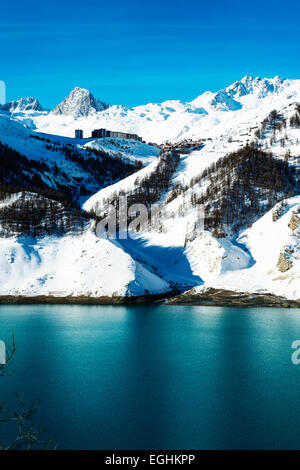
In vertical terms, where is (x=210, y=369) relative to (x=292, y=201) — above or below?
below

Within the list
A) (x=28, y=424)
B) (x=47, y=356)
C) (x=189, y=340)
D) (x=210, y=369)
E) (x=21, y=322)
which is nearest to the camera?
(x=28, y=424)

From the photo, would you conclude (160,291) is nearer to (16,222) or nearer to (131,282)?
(131,282)

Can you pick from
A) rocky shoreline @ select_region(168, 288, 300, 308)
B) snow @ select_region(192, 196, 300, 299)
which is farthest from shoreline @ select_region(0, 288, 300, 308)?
snow @ select_region(192, 196, 300, 299)

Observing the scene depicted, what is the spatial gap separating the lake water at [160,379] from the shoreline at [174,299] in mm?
8057

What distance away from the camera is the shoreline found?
57875 mm

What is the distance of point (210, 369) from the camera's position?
30.7 metres

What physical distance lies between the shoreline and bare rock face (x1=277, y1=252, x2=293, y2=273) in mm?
4967

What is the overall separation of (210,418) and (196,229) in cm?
5710

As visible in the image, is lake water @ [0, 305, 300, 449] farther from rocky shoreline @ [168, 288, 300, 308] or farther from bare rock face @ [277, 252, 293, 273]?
bare rock face @ [277, 252, 293, 273]

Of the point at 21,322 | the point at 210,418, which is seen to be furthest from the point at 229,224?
→ the point at 210,418

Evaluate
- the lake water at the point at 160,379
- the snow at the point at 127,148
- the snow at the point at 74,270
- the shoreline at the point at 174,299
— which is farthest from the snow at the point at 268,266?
the snow at the point at 127,148

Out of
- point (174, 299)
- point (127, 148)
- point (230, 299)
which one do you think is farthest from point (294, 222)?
point (127, 148)

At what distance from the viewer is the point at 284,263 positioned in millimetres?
62500

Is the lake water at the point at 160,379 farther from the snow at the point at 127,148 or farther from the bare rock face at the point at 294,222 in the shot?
the snow at the point at 127,148
